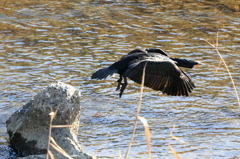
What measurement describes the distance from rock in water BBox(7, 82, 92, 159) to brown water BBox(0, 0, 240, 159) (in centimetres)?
57

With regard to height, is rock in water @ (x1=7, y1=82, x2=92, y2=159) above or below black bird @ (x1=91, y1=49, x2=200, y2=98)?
below

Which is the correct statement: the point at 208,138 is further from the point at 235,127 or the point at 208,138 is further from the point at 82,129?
the point at 82,129

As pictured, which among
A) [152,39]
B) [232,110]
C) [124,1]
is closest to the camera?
[232,110]

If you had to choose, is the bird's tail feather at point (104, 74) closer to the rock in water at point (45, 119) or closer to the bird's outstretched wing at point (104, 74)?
the bird's outstretched wing at point (104, 74)

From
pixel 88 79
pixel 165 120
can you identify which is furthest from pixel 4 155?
pixel 88 79

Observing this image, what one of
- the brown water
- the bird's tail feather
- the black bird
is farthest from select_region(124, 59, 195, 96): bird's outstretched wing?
the brown water

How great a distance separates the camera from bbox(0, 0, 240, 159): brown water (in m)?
6.81

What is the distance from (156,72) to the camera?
6.20 metres

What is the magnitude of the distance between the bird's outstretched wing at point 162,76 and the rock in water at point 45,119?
86 cm

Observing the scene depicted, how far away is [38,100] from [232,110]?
370 cm

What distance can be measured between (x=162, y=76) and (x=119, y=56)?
408 cm

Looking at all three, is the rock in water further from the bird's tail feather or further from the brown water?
the brown water

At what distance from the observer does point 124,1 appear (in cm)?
1530

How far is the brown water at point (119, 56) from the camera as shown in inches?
268
